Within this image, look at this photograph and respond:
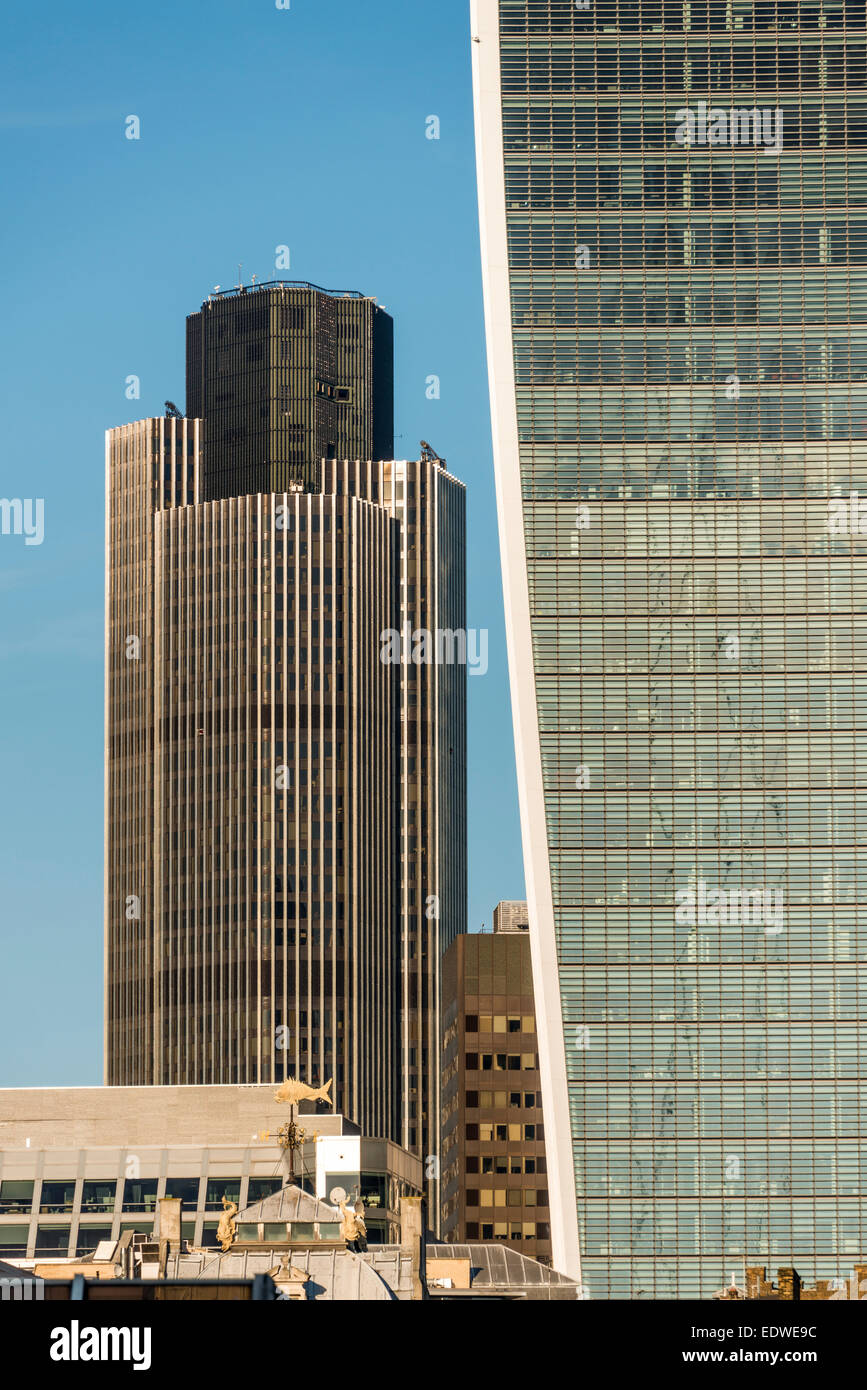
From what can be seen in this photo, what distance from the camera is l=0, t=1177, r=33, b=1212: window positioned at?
182000 millimetres

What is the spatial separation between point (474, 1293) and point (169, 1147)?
60228 mm

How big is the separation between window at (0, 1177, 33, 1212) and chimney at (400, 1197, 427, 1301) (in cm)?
6066

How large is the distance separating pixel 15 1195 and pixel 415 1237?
222 feet

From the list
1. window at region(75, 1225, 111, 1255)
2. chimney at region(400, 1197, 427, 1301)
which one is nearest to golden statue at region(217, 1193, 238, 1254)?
chimney at region(400, 1197, 427, 1301)

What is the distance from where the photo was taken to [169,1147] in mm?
186375

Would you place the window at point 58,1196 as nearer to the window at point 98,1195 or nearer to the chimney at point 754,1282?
the window at point 98,1195

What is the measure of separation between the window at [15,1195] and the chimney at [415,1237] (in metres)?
60.7

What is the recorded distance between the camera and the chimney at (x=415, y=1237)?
118312mm

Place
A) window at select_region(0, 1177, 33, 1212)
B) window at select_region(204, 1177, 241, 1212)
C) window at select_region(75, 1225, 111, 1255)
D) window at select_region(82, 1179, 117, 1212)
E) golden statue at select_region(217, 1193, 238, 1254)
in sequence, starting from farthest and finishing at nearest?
1. window at select_region(0, 1177, 33, 1212)
2. window at select_region(82, 1179, 117, 1212)
3. window at select_region(204, 1177, 241, 1212)
4. window at select_region(75, 1225, 111, 1255)
5. golden statue at select_region(217, 1193, 238, 1254)

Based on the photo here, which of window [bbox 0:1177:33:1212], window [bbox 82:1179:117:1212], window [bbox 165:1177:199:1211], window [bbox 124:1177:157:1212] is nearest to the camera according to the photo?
window [bbox 165:1177:199:1211]

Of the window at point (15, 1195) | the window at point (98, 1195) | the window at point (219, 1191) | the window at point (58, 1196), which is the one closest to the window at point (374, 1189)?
the window at point (219, 1191)

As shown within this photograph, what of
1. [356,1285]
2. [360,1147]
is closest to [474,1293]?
[356,1285]

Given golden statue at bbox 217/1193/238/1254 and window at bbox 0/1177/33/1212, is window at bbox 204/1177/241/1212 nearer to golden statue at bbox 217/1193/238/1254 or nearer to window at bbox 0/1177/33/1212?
window at bbox 0/1177/33/1212

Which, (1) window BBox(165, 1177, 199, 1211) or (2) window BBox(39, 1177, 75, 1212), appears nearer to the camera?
(1) window BBox(165, 1177, 199, 1211)
